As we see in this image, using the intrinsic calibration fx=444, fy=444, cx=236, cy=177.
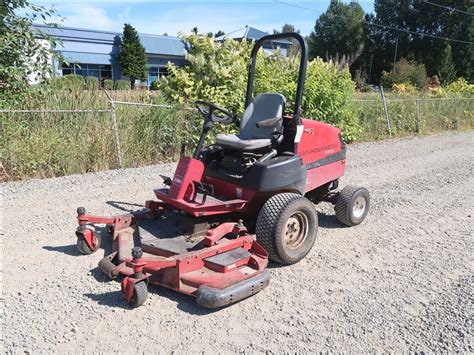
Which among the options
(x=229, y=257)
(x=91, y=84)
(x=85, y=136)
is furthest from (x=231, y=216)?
(x=91, y=84)

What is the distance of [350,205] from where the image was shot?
5066 millimetres

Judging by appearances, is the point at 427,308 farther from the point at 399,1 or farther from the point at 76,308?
the point at 399,1

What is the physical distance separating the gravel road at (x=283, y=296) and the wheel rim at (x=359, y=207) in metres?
0.19

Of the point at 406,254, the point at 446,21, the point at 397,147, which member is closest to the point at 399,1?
the point at 446,21

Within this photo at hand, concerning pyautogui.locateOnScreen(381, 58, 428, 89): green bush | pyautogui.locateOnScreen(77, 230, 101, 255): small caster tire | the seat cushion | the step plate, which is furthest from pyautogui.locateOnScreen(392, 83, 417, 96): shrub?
pyautogui.locateOnScreen(77, 230, 101, 255): small caster tire

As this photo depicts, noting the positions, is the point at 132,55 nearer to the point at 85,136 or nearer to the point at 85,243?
the point at 85,136

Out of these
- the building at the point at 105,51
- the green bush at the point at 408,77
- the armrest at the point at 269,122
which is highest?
the building at the point at 105,51

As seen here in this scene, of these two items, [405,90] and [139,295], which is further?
[405,90]

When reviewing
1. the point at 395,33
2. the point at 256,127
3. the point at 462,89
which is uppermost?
the point at 395,33

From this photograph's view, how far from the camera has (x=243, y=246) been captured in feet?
12.6

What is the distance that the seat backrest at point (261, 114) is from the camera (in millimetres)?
4539

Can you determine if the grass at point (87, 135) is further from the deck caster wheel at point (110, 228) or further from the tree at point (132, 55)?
the tree at point (132, 55)

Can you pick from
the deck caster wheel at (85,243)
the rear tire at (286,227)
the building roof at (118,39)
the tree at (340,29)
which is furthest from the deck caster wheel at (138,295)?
the tree at (340,29)

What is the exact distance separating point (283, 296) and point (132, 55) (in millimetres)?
35693
